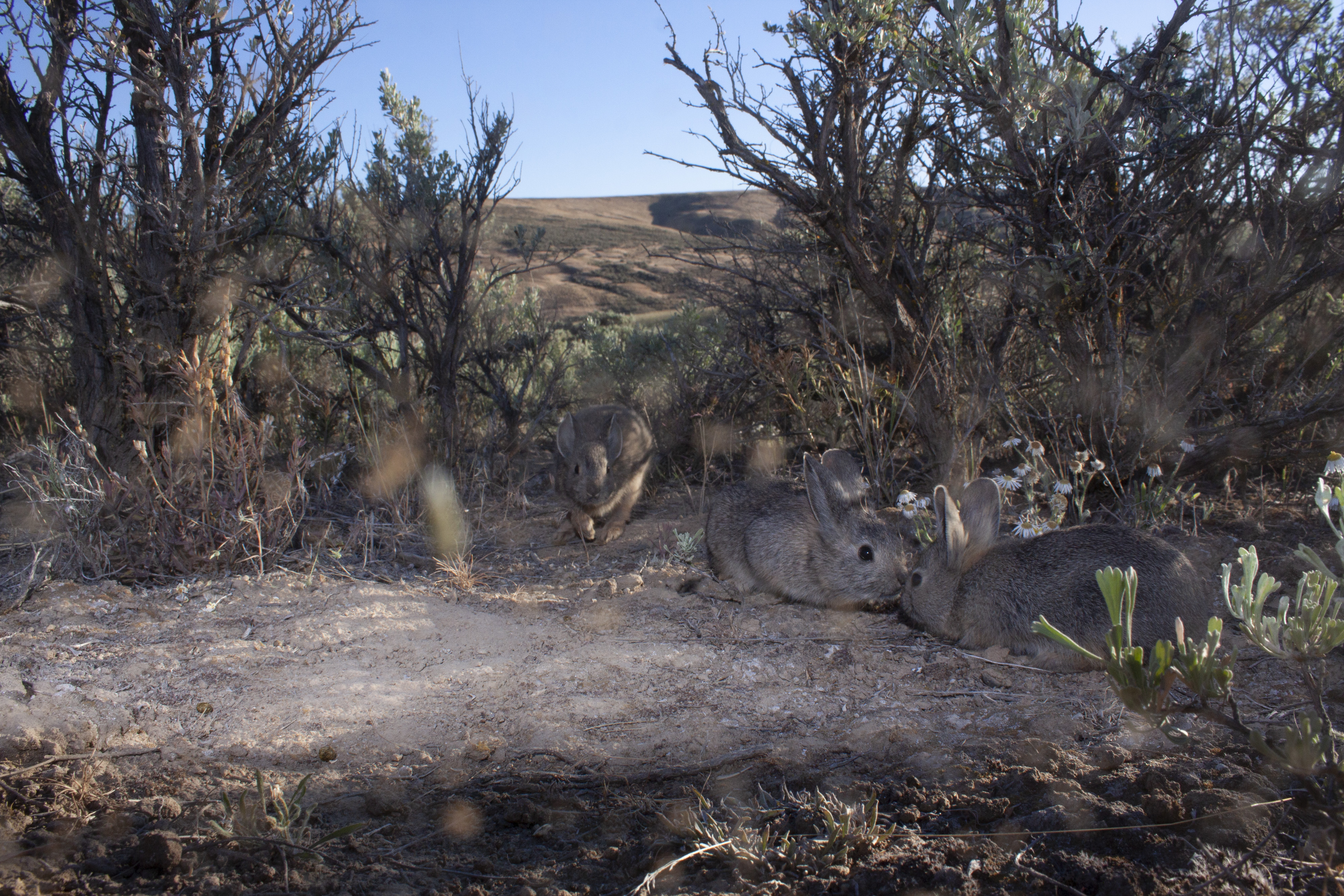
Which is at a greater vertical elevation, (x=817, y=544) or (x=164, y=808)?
(x=817, y=544)

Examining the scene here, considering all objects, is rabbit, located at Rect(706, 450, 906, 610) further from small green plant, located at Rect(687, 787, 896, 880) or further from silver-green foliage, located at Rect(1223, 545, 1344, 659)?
silver-green foliage, located at Rect(1223, 545, 1344, 659)

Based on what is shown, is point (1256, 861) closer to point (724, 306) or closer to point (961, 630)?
point (961, 630)

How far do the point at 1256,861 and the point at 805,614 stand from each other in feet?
9.63

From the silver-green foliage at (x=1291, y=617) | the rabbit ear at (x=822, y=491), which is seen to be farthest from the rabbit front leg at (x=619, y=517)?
the silver-green foliage at (x=1291, y=617)

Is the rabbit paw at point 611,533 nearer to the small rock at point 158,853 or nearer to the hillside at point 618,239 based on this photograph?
the small rock at point 158,853

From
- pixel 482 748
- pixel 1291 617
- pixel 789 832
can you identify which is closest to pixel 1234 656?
pixel 1291 617

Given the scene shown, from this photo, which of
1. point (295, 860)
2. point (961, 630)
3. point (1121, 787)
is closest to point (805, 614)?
point (961, 630)

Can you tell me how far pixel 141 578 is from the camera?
4969 mm

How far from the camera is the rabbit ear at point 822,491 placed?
5.09 m

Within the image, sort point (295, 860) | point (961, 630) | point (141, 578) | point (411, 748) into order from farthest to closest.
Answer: point (141, 578), point (961, 630), point (411, 748), point (295, 860)

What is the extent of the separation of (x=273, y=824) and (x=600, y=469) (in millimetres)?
4820

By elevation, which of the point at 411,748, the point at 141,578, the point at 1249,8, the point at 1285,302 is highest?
the point at 1249,8

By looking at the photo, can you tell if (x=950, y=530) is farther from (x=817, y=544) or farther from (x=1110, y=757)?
(x=1110, y=757)

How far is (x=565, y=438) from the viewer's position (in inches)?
307
